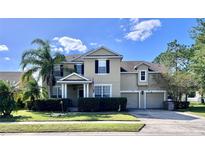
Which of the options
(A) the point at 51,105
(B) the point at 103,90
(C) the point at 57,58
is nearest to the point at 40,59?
(C) the point at 57,58

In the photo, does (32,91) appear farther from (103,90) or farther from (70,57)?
(103,90)

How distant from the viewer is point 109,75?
Result: 1010 inches

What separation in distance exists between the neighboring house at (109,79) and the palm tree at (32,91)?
1.89 meters

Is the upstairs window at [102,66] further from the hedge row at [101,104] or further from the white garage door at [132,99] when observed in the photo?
the white garage door at [132,99]

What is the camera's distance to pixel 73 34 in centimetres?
2362

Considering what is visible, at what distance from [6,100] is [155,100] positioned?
1567cm

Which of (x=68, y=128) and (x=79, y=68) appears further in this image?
(x=79, y=68)

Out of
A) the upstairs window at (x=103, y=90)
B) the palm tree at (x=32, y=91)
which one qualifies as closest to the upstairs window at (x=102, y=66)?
the upstairs window at (x=103, y=90)

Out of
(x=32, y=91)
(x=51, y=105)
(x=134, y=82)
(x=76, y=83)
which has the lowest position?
(x=51, y=105)

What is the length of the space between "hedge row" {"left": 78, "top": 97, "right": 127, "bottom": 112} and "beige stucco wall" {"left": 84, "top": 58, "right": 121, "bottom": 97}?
229 centimetres

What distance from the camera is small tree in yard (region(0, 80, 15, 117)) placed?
17281mm

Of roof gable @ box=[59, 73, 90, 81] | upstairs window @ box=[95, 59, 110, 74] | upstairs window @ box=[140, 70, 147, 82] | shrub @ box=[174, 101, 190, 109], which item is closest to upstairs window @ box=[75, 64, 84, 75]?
upstairs window @ box=[95, 59, 110, 74]

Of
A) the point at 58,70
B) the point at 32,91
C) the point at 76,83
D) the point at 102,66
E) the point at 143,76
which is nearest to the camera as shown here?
the point at 32,91
